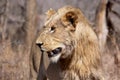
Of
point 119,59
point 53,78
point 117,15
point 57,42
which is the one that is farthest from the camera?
point 117,15

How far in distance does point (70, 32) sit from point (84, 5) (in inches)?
484

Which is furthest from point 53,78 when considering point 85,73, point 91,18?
point 91,18

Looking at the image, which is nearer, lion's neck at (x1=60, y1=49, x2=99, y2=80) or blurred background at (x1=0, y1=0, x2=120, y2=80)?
lion's neck at (x1=60, y1=49, x2=99, y2=80)

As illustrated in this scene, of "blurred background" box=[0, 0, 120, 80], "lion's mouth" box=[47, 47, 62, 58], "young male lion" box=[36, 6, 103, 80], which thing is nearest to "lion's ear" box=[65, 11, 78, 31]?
"young male lion" box=[36, 6, 103, 80]

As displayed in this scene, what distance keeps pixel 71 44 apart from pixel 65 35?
0.36 ft

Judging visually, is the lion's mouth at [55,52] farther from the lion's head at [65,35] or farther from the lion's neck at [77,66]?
the lion's neck at [77,66]

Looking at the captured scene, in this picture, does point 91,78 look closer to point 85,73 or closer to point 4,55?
point 85,73

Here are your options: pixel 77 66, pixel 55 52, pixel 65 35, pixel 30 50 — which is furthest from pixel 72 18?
pixel 30 50

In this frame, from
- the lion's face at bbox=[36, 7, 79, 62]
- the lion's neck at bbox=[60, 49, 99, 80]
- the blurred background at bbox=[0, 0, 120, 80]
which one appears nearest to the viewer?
the lion's face at bbox=[36, 7, 79, 62]

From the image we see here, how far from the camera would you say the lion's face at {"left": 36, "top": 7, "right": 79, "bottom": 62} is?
515 centimetres

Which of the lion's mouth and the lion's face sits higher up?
the lion's face

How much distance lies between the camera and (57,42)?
16.9ft

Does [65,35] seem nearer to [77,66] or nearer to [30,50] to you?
[77,66]

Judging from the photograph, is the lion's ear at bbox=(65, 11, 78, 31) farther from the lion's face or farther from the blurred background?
the blurred background
